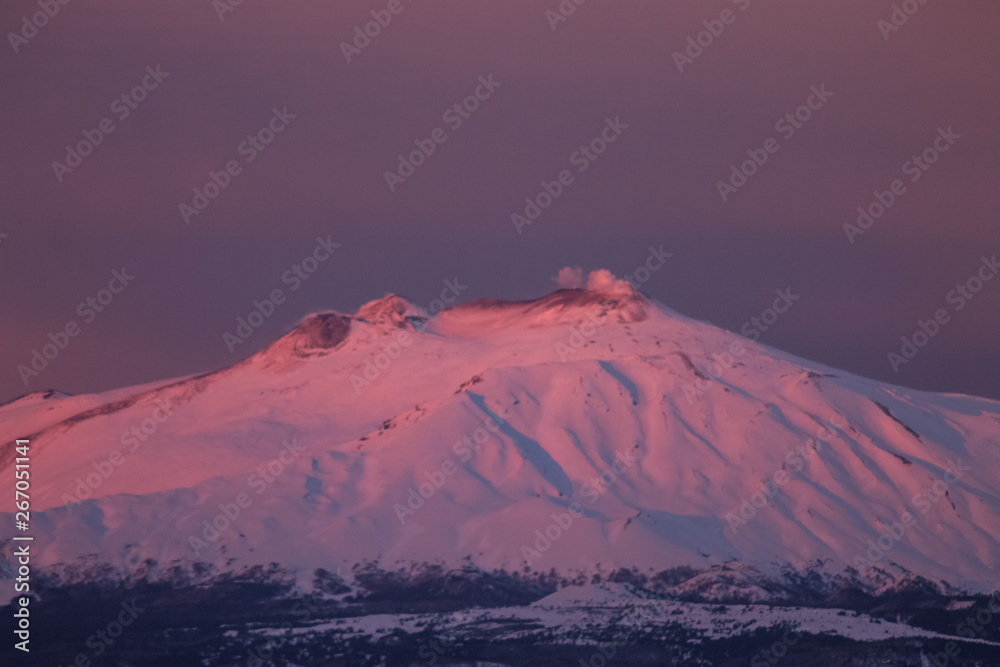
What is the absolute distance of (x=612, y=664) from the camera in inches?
6422

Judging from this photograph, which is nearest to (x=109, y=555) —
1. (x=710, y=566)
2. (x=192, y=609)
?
(x=192, y=609)

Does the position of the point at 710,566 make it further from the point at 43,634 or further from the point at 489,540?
the point at 43,634

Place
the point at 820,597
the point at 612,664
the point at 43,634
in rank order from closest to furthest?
the point at 612,664 → the point at 43,634 → the point at 820,597

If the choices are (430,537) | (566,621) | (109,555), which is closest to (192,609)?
(109,555)

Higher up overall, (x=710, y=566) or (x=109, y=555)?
(x=109, y=555)

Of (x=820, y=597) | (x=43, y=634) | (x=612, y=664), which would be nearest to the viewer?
(x=612, y=664)

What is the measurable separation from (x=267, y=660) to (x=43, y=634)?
2666cm

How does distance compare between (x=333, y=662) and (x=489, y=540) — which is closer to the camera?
(x=333, y=662)

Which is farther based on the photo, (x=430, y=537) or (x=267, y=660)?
(x=430, y=537)

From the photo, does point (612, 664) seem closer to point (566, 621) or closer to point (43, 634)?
point (566, 621)

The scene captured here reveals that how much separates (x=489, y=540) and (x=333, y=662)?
34434mm

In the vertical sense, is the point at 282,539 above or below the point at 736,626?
above

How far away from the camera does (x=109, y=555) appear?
7653 inches

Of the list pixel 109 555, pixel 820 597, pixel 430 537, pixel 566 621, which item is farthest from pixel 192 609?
pixel 820 597
